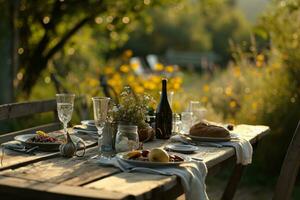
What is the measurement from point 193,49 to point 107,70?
24.3 metres

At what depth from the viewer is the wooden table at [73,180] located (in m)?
2.33

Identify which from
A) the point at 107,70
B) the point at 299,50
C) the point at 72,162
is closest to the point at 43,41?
the point at 107,70

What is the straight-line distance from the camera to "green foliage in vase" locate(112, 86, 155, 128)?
321 cm

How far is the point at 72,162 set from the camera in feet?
9.51

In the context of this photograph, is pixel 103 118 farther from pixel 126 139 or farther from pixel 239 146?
pixel 239 146

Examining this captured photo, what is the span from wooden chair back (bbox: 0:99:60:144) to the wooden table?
78 cm

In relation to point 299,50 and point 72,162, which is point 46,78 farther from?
point 72,162

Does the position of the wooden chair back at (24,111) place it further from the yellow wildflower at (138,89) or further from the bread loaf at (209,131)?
the yellow wildflower at (138,89)

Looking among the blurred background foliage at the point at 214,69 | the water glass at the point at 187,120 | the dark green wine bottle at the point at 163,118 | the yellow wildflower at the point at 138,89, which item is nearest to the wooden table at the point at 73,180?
the dark green wine bottle at the point at 163,118

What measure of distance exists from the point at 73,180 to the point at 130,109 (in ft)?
2.65

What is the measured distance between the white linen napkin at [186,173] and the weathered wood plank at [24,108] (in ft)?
4.63


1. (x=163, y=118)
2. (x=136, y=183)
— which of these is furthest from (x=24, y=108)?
(x=136, y=183)

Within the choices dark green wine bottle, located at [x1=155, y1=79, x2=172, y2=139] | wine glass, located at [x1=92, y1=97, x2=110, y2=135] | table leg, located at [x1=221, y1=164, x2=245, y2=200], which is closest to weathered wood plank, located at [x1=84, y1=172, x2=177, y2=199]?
wine glass, located at [x1=92, y1=97, x2=110, y2=135]

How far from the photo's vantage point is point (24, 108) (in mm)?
4270
